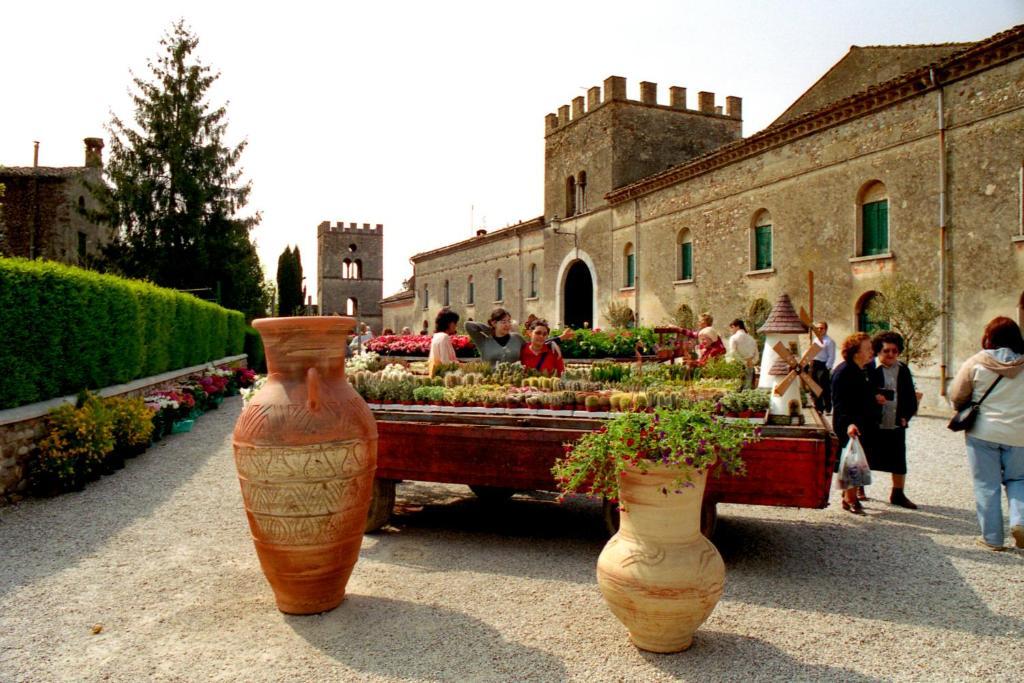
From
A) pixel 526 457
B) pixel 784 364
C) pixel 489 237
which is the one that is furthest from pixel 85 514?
pixel 489 237

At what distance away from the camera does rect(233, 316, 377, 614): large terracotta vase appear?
12.9 feet

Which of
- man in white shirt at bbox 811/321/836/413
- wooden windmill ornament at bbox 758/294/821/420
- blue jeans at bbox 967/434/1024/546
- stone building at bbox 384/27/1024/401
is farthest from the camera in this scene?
stone building at bbox 384/27/1024/401

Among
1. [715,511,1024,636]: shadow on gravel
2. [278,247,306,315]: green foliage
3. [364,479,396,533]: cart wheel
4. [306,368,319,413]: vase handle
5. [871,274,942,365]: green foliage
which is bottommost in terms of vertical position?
[715,511,1024,636]: shadow on gravel

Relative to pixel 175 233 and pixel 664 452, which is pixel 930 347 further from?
pixel 175 233

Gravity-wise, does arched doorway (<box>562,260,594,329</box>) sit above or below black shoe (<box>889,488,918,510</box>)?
above

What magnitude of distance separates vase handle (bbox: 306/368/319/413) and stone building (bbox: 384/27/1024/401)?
13537 millimetres

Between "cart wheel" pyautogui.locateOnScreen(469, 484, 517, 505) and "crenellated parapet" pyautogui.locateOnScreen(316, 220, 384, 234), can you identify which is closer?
"cart wheel" pyautogui.locateOnScreen(469, 484, 517, 505)

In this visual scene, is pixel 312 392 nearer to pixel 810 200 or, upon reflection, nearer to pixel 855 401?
pixel 855 401

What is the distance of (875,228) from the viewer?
16266mm

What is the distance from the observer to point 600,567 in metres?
3.72

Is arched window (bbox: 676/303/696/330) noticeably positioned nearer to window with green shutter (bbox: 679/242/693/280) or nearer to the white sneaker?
window with green shutter (bbox: 679/242/693/280)

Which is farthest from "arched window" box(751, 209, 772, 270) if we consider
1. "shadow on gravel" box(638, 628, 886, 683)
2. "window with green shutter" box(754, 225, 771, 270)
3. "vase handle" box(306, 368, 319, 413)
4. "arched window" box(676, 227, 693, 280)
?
"vase handle" box(306, 368, 319, 413)

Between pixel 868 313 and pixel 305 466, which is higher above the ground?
pixel 868 313

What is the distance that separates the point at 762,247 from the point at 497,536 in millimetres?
16124
